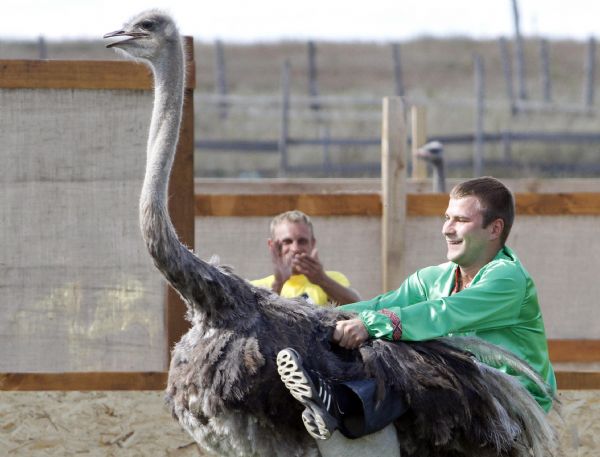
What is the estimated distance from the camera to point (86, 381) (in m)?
5.07

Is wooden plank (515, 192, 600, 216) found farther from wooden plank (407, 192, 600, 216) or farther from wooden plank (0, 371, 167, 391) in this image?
wooden plank (0, 371, 167, 391)

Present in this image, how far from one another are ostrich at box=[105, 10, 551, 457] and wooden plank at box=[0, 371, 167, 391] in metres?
1.32

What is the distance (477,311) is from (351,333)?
364 millimetres

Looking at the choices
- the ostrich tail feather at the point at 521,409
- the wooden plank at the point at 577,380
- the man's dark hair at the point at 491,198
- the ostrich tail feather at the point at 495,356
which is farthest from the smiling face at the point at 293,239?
the ostrich tail feather at the point at 521,409

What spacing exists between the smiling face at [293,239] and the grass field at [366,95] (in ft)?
51.7

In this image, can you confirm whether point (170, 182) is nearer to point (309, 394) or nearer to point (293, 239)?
point (293, 239)

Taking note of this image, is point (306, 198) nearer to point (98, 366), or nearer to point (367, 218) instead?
point (367, 218)

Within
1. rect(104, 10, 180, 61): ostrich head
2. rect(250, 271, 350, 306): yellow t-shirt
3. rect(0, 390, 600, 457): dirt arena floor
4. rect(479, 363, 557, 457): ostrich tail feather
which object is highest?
rect(104, 10, 180, 61): ostrich head

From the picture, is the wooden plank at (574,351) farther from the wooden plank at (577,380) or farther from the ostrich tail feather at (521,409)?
the ostrich tail feather at (521,409)

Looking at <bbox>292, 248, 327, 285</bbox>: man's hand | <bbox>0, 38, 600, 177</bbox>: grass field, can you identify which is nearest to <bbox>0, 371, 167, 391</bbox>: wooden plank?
<bbox>292, 248, 327, 285</bbox>: man's hand

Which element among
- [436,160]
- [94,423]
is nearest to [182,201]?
[94,423]

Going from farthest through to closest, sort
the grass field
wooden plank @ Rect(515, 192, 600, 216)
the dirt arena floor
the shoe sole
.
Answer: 1. the grass field
2. wooden plank @ Rect(515, 192, 600, 216)
3. the dirt arena floor
4. the shoe sole

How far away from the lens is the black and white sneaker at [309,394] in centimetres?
340

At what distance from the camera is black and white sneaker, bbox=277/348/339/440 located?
3.40m
